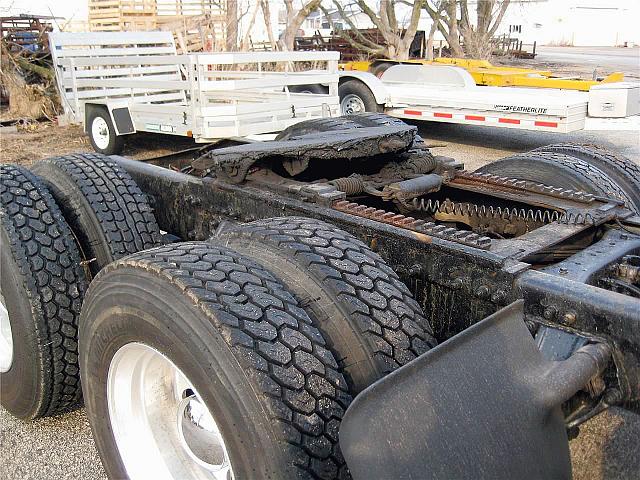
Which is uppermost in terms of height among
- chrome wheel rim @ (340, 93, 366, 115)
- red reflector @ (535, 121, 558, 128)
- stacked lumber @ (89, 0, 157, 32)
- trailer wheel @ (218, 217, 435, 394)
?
stacked lumber @ (89, 0, 157, 32)

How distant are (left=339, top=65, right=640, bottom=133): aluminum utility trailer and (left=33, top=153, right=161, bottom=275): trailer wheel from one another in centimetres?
682

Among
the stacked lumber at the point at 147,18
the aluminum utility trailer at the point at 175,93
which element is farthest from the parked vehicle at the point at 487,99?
the stacked lumber at the point at 147,18

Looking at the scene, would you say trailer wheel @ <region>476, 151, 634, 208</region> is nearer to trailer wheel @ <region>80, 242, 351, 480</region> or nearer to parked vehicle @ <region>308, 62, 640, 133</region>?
trailer wheel @ <region>80, 242, 351, 480</region>

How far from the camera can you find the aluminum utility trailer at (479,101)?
28.5 ft

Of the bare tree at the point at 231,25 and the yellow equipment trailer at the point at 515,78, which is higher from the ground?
the bare tree at the point at 231,25

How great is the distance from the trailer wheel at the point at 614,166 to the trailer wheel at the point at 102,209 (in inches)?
90.0

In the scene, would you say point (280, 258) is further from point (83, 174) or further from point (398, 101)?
point (398, 101)

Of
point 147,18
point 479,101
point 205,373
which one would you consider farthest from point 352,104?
point 147,18

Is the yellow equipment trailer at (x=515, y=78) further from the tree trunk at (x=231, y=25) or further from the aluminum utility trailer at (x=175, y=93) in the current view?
the tree trunk at (x=231, y=25)

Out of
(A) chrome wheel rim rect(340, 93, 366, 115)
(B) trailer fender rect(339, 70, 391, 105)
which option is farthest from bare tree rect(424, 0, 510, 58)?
(B) trailer fender rect(339, 70, 391, 105)

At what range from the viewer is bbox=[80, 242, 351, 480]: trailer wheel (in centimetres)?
167

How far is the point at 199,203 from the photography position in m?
3.22

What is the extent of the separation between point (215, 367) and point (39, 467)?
149 cm

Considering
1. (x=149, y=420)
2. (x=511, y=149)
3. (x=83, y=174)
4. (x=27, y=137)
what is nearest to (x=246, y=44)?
(x=27, y=137)
